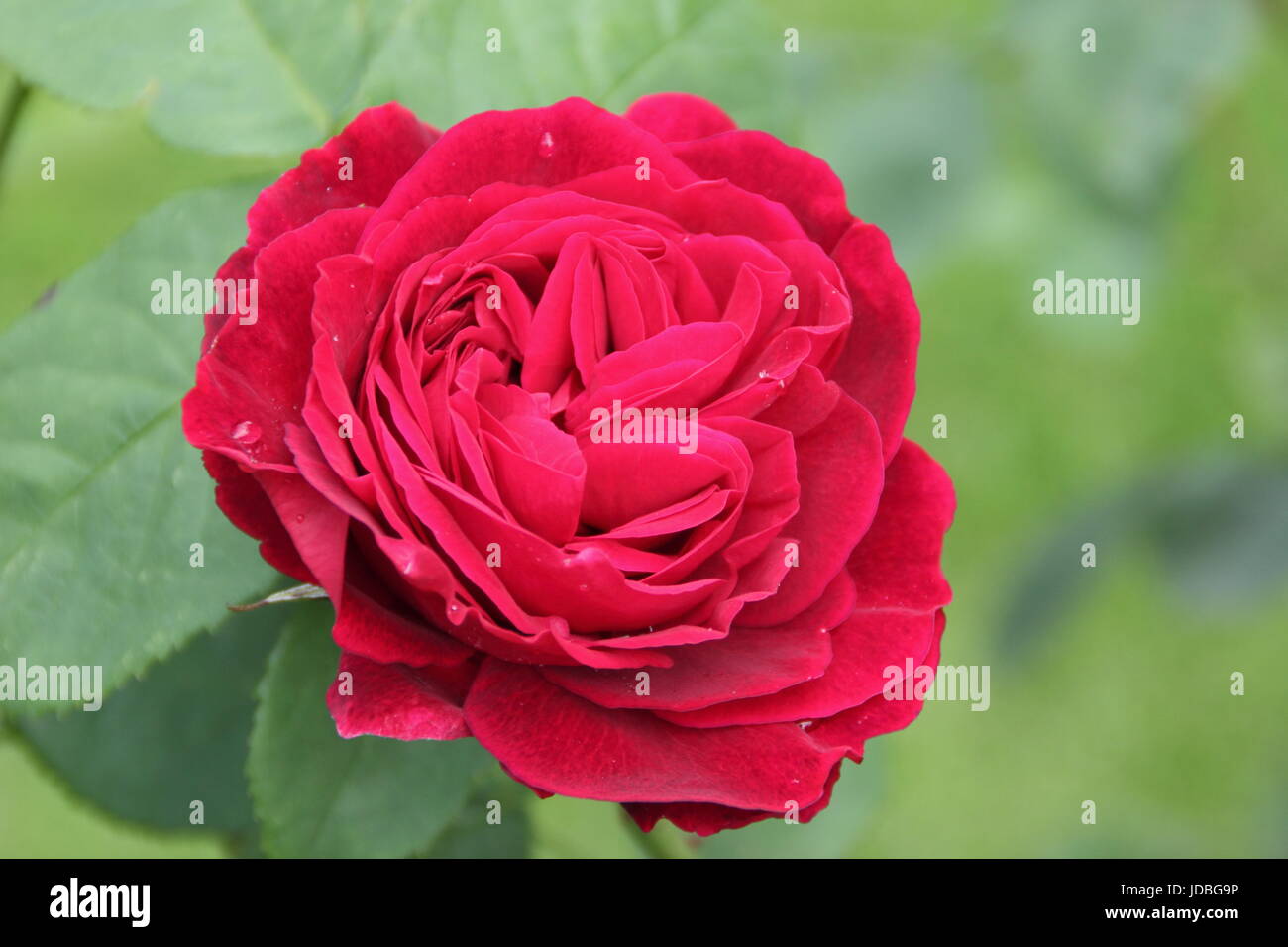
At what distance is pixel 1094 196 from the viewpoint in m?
1.34

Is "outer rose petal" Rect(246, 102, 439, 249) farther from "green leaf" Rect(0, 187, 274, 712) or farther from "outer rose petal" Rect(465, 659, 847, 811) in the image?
"outer rose petal" Rect(465, 659, 847, 811)

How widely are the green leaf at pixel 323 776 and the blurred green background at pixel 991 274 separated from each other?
0.05 m

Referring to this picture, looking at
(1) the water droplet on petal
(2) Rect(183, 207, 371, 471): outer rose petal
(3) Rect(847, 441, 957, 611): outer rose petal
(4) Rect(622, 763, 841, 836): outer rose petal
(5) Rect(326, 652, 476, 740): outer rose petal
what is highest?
(2) Rect(183, 207, 371, 471): outer rose petal

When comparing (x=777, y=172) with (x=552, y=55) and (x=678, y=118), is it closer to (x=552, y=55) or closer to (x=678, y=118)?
(x=678, y=118)

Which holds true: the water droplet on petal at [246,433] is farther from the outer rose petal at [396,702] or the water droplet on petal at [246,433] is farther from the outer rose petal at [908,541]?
the outer rose petal at [908,541]

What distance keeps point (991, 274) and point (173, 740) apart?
85.4 inches

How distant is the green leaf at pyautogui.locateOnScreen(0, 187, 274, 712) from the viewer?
2.18 feet

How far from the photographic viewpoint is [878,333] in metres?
0.68

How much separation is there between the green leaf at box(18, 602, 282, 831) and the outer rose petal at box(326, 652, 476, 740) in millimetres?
292

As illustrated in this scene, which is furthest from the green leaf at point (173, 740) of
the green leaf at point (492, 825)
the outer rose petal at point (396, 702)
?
the outer rose petal at point (396, 702)

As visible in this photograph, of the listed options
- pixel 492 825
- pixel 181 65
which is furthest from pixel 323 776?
pixel 181 65

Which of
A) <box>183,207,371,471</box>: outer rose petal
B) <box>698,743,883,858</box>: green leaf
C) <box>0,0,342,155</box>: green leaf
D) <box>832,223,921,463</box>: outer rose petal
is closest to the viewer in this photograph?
<box>183,207,371,471</box>: outer rose petal

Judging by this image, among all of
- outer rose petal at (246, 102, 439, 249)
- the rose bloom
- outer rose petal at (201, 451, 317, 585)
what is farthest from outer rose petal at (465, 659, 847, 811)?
outer rose petal at (246, 102, 439, 249)

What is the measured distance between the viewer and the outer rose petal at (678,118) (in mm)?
717
